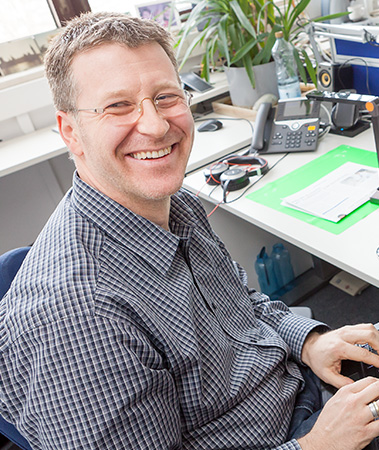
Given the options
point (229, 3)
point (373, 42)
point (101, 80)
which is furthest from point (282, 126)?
point (101, 80)

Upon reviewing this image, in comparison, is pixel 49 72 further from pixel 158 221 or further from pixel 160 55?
pixel 158 221

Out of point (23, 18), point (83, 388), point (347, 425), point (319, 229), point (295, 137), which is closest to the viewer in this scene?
point (83, 388)

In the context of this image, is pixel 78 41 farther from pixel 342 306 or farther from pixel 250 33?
pixel 342 306

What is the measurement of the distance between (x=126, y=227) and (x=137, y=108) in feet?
0.76

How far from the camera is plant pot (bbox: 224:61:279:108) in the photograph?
1983mm

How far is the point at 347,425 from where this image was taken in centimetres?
79

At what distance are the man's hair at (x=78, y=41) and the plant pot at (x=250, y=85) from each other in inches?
47.4

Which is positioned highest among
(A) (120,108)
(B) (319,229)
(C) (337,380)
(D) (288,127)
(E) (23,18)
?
(E) (23,18)

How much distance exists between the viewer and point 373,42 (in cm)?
159

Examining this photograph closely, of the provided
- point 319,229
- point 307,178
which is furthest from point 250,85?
point 319,229

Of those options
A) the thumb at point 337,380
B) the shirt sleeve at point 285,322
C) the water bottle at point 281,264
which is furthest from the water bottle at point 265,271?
the thumb at point 337,380

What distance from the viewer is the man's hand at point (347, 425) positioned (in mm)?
787

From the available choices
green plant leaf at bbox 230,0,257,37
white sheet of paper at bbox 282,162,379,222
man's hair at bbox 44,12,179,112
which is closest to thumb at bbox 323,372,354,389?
white sheet of paper at bbox 282,162,379,222

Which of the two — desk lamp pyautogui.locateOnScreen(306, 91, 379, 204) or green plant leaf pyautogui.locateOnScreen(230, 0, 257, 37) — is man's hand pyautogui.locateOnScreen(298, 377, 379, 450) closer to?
desk lamp pyautogui.locateOnScreen(306, 91, 379, 204)
